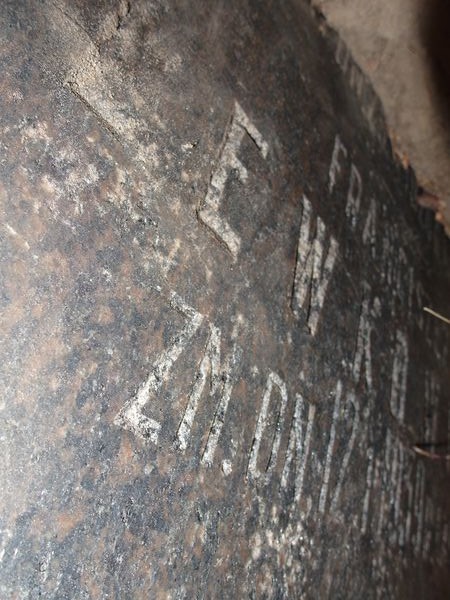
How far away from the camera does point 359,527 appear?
1.92 m

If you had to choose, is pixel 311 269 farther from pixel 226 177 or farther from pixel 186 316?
pixel 186 316

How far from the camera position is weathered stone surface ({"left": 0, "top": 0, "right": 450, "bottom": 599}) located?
947 millimetres

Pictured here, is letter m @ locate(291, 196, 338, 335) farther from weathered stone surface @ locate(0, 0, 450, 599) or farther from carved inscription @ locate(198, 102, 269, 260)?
carved inscription @ locate(198, 102, 269, 260)

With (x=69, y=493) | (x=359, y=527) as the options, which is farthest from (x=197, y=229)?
(x=359, y=527)

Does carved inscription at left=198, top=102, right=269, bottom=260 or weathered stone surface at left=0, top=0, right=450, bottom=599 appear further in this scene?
carved inscription at left=198, top=102, right=269, bottom=260

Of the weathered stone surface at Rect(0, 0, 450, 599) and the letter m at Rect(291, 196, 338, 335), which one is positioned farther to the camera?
the letter m at Rect(291, 196, 338, 335)

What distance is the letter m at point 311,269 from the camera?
1.71 m

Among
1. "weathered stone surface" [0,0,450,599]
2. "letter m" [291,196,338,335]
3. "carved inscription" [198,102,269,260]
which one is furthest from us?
"letter m" [291,196,338,335]

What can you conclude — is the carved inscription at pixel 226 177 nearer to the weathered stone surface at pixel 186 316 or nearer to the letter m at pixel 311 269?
the weathered stone surface at pixel 186 316

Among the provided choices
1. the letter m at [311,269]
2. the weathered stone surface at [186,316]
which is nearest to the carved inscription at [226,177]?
the weathered stone surface at [186,316]

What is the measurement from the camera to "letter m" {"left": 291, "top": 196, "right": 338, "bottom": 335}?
5.60 feet

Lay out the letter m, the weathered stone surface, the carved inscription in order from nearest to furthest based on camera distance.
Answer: the weathered stone surface, the carved inscription, the letter m

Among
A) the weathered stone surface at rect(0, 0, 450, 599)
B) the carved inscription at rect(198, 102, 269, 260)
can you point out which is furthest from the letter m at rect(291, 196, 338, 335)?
the carved inscription at rect(198, 102, 269, 260)

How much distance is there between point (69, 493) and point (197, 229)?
0.62m
